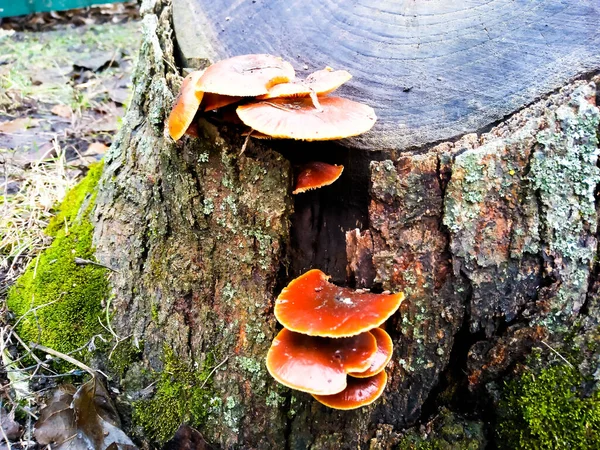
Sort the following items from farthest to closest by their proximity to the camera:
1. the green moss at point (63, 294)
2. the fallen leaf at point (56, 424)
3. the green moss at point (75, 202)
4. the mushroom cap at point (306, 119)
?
the green moss at point (75, 202) < the green moss at point (63, 294) < the fallen leaf at point (56, 424) < the mushroom cap at point (306, 119)

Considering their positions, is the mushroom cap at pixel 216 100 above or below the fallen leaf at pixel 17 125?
above

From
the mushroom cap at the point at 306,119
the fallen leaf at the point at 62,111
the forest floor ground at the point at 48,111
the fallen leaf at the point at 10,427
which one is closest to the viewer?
the mushroom cap at the point at 306,119

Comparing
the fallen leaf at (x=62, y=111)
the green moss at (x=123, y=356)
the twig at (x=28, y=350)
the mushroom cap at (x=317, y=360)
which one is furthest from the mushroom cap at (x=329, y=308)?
the fallen leaf at (x=62, y=111)

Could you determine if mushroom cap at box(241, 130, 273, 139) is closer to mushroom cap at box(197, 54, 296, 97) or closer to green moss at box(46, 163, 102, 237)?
mushroom cap at box(197, 54, 296, 97)

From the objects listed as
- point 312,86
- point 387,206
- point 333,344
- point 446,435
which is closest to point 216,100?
point 312,86

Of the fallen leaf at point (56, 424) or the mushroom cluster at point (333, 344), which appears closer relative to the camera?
the mushroom cluster at point (333, 344)

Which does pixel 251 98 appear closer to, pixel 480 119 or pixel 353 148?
pixel 353 148

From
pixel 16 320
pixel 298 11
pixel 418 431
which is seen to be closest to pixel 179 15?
pixel 298 11

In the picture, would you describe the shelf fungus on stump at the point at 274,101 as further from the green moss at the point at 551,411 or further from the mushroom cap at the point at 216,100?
the green moss at the point at 551,411
